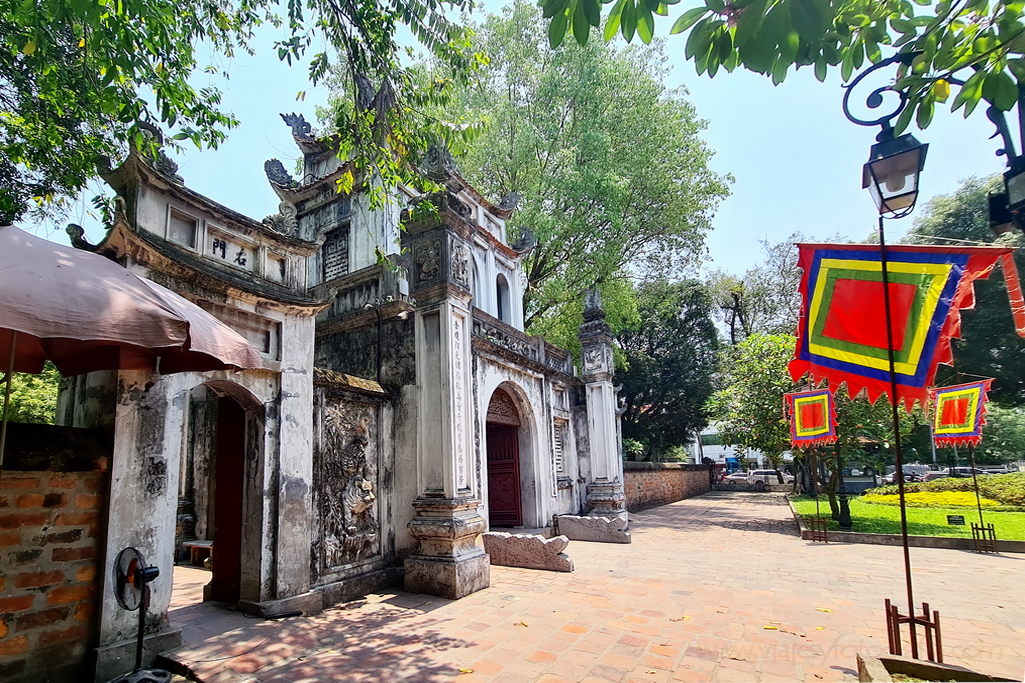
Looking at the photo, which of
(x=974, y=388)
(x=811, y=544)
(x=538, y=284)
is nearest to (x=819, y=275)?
(x=811, y=544)

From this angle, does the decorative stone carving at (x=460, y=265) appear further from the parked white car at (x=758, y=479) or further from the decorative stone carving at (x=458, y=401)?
the parked white car at (x=758, y=479)

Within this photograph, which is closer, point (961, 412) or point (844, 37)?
point (844, 37)

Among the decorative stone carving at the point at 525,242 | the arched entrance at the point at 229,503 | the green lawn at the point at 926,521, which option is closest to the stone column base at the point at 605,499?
the green lawn at the point at 926,521

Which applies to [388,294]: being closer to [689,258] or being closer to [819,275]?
[819,275]

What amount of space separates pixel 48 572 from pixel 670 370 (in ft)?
84.0

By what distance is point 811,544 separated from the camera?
10.8m

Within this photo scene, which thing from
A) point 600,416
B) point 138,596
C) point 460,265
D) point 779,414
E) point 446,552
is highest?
point 460,265

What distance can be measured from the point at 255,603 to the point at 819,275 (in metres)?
6.64

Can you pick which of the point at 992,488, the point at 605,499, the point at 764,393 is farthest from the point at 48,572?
the point at 992,488

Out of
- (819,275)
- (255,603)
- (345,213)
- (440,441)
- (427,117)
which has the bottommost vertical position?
(255,603)

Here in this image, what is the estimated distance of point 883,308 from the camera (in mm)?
4535

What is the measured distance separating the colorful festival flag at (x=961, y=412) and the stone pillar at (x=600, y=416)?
22.2 feet

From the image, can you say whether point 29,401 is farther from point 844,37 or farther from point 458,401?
point 844,37

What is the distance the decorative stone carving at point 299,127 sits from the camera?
12977 mm
